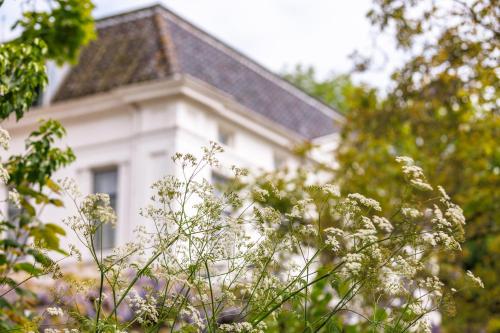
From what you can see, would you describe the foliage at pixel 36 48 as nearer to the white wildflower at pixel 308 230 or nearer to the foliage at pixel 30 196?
the foliage at pixel 30 196

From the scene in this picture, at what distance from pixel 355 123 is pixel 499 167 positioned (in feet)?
10.1

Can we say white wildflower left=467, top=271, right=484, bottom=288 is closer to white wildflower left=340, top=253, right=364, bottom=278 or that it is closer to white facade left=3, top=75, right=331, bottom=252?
white wildflower left=340, top=253, right=364, bottom=278

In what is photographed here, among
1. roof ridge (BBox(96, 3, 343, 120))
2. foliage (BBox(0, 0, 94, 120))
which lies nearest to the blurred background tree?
foliage (BBox(0, 0, 94, 120))

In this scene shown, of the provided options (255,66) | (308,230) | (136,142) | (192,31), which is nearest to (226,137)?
(136,142)

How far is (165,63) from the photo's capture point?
73.6ft

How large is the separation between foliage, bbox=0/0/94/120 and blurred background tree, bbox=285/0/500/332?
10.2 ft

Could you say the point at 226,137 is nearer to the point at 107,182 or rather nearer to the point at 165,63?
the point at 165,63

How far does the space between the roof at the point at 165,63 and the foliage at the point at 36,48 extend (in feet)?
44.8

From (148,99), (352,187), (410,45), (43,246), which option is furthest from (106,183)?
(43,246)

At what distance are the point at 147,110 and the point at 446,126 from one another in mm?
9388

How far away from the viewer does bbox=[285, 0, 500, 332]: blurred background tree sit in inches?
371

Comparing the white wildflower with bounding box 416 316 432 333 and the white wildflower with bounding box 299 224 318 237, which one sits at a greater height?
the white wildflower with bounding box 299 224 318 237

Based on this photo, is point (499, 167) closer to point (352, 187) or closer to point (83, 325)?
point (352, 187)

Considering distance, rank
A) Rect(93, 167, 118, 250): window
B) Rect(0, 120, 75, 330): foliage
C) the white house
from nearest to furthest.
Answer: Rect(0, 120, 75, 330): foliage < the white house < Rect(93, 167, 118, 250): window
